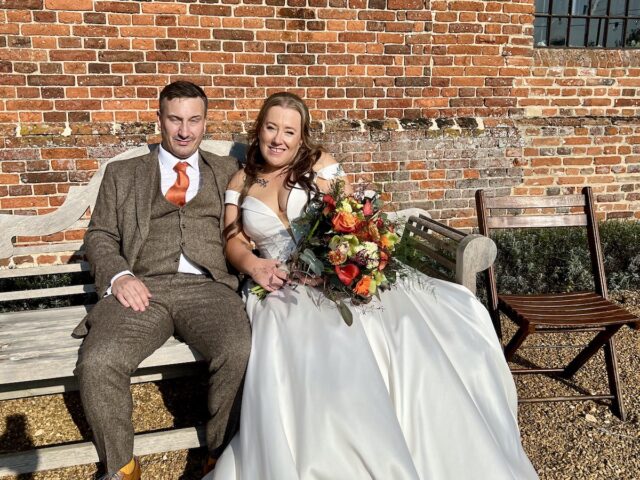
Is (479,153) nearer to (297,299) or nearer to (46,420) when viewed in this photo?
(297,299)

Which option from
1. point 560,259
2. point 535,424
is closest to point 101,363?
point 535,424

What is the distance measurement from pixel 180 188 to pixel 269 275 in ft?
2.57

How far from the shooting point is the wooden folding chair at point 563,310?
322cm

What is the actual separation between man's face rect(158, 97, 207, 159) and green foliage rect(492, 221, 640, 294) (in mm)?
3264

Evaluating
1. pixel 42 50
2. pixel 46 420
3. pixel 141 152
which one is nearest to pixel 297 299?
pixel 141 152

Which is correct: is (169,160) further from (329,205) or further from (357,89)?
(357,89)

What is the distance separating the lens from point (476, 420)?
8.15 ft

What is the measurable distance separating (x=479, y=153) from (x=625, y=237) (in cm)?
172

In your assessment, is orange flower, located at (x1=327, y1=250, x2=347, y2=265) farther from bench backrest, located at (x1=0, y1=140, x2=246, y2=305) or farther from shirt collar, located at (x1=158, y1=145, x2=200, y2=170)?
bench backrest, located at (x1=0, y1=140, x2=246, y2=305)

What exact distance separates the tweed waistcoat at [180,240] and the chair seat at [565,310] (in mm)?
1721

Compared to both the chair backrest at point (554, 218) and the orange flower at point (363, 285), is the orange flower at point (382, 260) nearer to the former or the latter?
the orange flower at point (363, 285)

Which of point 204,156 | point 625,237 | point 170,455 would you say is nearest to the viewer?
point 170,455

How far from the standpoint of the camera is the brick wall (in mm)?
4484

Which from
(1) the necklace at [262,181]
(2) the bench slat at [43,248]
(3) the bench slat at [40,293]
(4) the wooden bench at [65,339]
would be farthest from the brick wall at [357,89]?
(1) the necklace at [262,181]
